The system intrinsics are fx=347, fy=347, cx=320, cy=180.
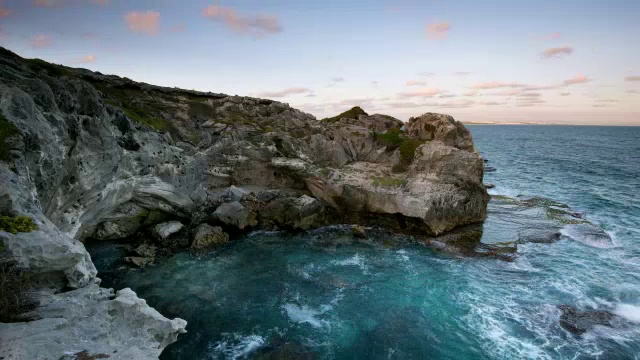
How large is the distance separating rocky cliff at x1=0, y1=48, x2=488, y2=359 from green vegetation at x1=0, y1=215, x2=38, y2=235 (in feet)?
0.77

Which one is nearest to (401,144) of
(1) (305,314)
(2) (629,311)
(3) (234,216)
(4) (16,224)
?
(3) (234,216)

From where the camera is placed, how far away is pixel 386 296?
78.5 feet

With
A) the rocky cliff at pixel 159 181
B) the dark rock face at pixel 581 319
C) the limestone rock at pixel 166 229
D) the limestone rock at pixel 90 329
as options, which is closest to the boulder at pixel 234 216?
the rocky cliff at pixel 159 181

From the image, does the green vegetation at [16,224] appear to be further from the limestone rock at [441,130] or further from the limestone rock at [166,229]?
the limestone rock at [441,130]

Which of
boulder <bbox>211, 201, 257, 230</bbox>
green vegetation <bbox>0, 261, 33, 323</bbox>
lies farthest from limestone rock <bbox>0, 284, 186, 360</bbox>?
boulder <bbox>211, 201, 257, 230</bbox>

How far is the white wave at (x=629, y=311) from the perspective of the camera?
69.9 feet

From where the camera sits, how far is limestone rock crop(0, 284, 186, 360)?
10719mm

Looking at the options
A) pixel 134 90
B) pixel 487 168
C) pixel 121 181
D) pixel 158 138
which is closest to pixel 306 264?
pixel 121 181

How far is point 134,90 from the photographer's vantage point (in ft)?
199

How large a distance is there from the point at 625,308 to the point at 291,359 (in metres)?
21.6

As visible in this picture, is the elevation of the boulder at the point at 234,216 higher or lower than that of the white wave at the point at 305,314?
higher

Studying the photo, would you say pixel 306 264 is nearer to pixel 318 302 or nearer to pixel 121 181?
pixel 318 302

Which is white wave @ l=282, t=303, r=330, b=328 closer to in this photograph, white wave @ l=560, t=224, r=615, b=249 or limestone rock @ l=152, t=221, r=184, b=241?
limestone rock @ l=152, t=221, r=184, b=241

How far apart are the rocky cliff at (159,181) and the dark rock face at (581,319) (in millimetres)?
13266
